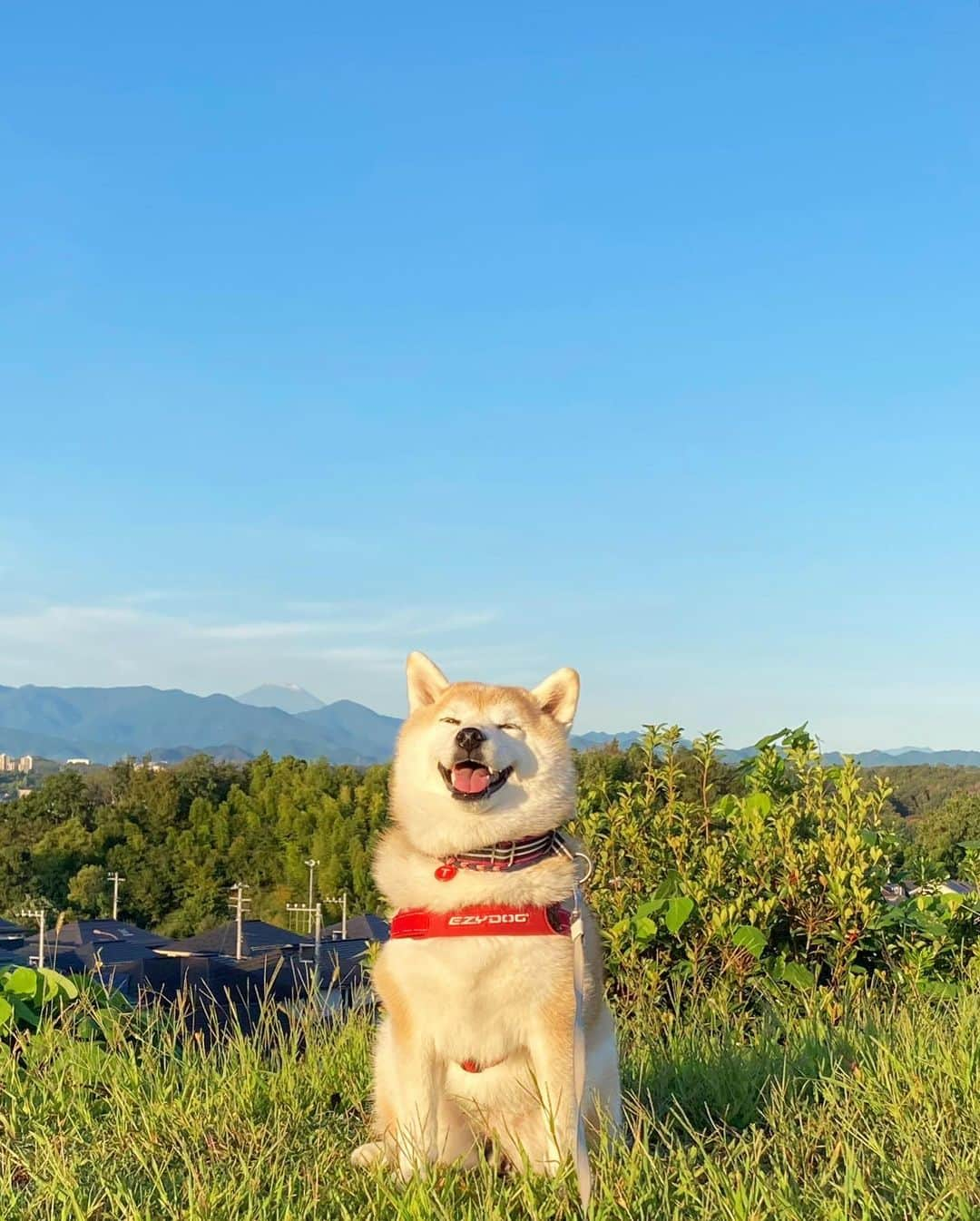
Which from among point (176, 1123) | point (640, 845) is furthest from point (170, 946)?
point (176, 1123)

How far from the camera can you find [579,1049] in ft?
10.0

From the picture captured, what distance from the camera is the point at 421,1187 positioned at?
2.82m

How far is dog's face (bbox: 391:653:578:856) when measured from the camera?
10.5ft

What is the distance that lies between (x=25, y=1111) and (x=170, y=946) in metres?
35.7

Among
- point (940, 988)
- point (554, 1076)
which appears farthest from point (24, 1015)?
point (940, 988)

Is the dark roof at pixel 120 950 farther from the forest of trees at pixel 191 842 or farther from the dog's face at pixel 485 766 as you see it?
the dog's face at pixel 485 766

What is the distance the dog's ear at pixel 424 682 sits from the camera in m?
3.51

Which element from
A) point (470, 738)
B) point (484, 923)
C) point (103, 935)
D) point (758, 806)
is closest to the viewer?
point (484, 923)

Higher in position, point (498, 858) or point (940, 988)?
point (498, 858)

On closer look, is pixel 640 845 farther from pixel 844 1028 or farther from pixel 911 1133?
pixel 911 1133

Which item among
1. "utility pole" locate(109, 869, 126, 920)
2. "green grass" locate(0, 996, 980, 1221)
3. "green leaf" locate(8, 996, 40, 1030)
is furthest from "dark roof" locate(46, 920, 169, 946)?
"green grass" locate(0, 996, 980, 1221)

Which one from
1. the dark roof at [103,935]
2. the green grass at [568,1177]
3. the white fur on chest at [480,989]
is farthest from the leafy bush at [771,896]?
the dark roof at [103,935]

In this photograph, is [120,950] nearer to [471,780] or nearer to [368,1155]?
[368,1155]

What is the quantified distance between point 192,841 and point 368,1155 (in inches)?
2770
